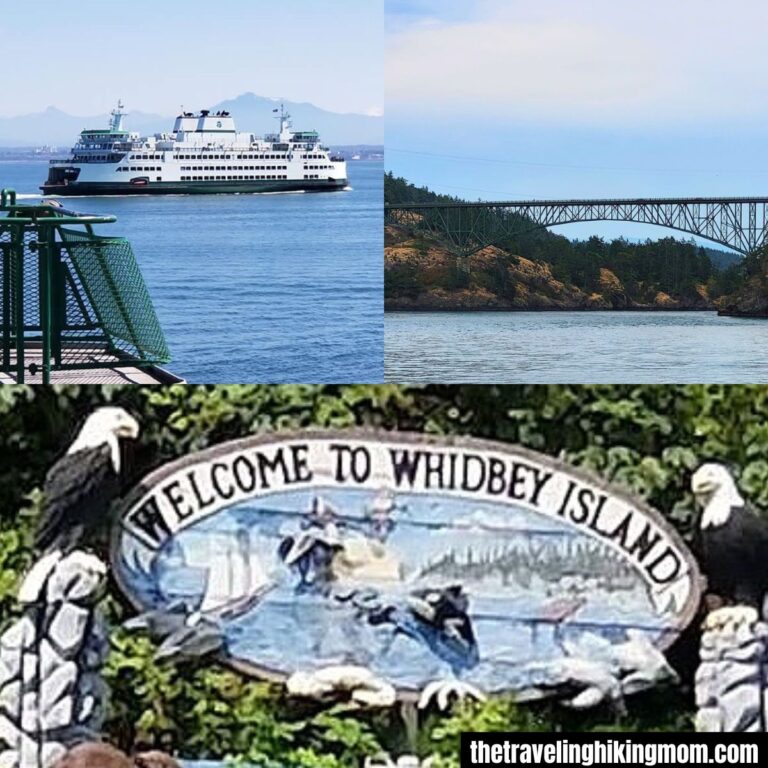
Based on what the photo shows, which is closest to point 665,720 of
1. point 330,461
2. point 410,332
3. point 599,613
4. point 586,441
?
point 599,613

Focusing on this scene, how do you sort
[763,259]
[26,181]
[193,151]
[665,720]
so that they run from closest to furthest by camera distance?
[665,720] < [763,259] < [193,151] < [26,181]

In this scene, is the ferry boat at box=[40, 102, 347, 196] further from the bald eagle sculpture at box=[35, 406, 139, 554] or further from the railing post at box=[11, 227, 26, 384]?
the bald eagle sculpture at box=[35, 406, 139, 554]

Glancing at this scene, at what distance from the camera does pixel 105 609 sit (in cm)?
452

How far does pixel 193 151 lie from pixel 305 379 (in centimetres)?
1613

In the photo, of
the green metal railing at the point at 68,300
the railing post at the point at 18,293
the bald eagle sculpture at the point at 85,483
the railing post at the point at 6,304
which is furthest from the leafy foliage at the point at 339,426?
the railing post at the point at 6,304

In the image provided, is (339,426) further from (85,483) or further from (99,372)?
(99,372)

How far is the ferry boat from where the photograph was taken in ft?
186

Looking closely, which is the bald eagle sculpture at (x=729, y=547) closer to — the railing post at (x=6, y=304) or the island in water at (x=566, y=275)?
the railing post at (x=6, y=304)

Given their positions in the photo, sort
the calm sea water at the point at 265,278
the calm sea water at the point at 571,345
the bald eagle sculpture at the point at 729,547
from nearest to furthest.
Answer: the bald eagle sculpture at the point at 729,547
the calm sea water at the point at 571,345
the calm sea water at the point at 265,278

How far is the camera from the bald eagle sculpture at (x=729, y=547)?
4.39m

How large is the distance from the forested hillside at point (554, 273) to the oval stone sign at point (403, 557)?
126 ft

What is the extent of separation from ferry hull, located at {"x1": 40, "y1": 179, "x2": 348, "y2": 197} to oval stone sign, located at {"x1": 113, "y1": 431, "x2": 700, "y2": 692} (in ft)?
171

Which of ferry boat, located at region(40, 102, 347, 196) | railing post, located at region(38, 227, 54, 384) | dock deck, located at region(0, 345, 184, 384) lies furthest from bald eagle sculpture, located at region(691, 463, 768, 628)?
ferry boat, located at region(40, 102, 347, 196)

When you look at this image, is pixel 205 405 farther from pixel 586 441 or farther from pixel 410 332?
pixel 410 332
